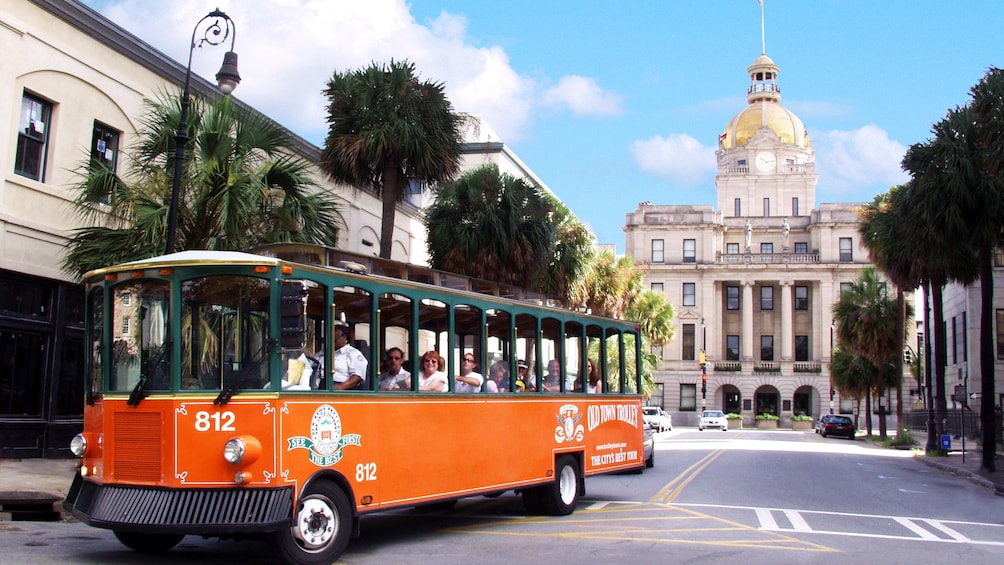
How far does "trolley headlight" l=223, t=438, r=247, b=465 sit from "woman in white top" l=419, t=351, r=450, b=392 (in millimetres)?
2978

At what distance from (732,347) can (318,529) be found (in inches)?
3299

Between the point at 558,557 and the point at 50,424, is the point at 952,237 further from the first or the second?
the point at 50,424

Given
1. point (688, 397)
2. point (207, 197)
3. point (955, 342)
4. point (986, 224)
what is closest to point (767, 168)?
point (688, 397)

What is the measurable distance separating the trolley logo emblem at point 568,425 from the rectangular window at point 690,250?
76.7m

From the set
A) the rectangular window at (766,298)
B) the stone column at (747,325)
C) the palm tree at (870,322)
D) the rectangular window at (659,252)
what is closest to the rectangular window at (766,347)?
the stone column at (747,325)

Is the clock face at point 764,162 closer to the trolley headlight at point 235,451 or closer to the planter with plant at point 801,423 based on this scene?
the planter with plant at point 801,423

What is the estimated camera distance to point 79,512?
9398mm

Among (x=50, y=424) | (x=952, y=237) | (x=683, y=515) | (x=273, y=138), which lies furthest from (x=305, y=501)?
(x=952, y=237)

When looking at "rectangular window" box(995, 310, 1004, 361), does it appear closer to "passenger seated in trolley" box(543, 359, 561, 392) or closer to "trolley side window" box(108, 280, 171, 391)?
"passenger seated in trolley" box(543, 359, 561, 392)

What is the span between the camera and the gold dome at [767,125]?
334 ft

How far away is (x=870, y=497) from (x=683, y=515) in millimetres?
6405

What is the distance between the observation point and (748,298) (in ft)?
290

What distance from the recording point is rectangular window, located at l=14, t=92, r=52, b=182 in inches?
A: 753

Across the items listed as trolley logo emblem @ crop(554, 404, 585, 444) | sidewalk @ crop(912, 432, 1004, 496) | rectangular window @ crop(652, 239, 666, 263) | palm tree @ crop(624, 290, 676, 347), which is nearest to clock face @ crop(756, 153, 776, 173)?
rectangular window @ crop(652, 239, 666, 263)
